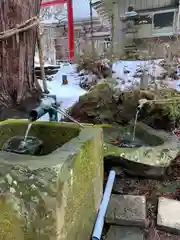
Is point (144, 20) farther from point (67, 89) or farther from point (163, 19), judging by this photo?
point (67, 89)

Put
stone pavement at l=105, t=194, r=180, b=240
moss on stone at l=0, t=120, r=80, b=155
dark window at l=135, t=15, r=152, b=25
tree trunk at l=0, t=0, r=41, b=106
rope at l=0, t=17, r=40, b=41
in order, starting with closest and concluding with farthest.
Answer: stone pavement at l=105, t=194, r=180, b=240
moss on stone at l=0, t=120, r=80, b=155
rope at l=0, t=17, r=40, b=41
tree trunk at l=0, t=0, r=41, b=106
dark window at l=135, t=15, r=152, b=25

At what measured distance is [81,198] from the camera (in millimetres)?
1194

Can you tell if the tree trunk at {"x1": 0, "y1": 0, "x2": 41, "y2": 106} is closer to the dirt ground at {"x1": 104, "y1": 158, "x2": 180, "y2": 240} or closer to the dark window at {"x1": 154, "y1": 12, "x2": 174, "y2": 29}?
the dirt ground at {"x1": 104, "y1": 158, "x2": 180, "y2": 240}

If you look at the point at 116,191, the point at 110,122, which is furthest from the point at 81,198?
the point at 110,122

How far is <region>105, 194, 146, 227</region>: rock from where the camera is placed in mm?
1555

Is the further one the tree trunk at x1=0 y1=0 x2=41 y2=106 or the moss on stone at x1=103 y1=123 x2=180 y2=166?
the tree trunk at x1=0 y1=0 x2=41 y2=106

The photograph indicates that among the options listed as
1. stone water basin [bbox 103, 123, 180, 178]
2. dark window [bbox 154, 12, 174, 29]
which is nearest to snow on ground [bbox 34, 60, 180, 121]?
stone water basin [bbox 103, 123, 180, 178]

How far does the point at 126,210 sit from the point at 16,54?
205 cm

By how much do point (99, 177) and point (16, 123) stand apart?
0.75m

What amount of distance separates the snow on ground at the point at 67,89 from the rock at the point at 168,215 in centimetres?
168

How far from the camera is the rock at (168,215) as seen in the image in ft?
5.07

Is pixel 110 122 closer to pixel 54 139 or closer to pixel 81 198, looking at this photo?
pixel 54 139

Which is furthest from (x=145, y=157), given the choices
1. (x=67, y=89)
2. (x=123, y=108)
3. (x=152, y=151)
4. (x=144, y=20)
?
(x=144, y=20)

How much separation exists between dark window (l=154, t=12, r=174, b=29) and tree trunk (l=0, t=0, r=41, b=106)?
6.25 m
